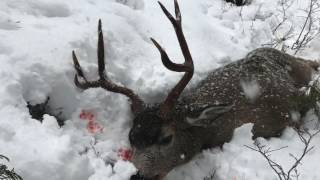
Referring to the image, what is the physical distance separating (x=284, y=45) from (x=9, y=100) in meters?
4.55

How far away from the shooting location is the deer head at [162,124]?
501 centimetres

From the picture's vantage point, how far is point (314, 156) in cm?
524

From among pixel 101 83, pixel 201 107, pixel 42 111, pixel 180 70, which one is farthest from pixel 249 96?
pixel 42 111

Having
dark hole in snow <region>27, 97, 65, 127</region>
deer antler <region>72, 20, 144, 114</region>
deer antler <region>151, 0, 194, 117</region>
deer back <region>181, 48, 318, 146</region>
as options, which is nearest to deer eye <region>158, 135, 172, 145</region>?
deer antler <region>151, 0, 194, 117</region>

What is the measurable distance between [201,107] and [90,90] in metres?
1.10

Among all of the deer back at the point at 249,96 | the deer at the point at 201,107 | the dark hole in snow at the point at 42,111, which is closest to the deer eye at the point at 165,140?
the deer at the point at 201,107

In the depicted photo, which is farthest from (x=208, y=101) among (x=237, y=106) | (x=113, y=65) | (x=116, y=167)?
(x=116, y=167)

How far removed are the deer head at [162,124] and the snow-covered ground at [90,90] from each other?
0.14 m

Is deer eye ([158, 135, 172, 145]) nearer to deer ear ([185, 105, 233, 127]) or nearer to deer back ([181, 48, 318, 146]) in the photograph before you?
deer ear ([185, 105, 233, 127])

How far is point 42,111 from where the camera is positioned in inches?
202

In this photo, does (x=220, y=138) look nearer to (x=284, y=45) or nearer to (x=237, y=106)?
(x=237, y=106)

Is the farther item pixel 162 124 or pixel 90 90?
pixel 90 90

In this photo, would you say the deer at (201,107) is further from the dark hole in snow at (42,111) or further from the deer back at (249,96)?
the dark hole in snow at (42,111)

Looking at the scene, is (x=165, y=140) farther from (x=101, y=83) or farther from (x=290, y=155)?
(x=290, y=155)
